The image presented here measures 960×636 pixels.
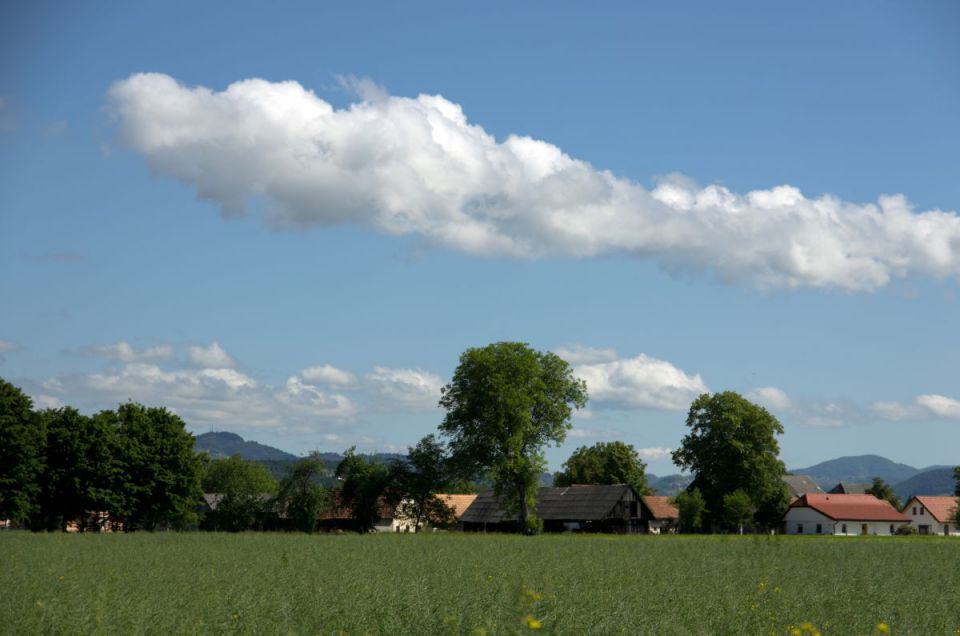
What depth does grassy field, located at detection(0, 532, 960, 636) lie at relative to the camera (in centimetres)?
1537

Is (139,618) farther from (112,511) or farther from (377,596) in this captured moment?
(112,511)

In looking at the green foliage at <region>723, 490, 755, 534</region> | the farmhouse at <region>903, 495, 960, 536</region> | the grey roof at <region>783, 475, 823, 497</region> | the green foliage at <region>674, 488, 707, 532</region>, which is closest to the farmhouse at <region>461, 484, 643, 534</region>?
the green foliage at <region>674, 488, 707, 532</region>

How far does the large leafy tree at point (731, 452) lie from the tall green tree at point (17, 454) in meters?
61.9

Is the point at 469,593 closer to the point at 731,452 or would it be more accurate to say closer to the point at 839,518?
the point at 731,452

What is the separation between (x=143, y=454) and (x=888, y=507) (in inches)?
3741

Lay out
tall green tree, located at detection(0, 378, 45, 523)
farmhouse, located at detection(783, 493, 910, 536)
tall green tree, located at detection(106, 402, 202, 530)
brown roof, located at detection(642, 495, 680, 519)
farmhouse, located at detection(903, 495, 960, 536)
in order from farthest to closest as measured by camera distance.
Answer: farmhouse, located at detection(903, 495, 960, 536) → farmhouse, located at detection(783, 493, 910, 536) → brown roof, located at detection(642, 495, 680, 519) → tall green tree, located at detection(106, 402, 202, 530) → tall green tree, located at detection(0, 378, 45, 523)

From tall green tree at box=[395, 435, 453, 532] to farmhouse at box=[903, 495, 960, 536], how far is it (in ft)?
307

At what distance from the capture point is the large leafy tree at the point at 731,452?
10031 centimetres

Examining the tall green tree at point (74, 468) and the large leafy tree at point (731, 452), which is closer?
the tall green tree at point (74, 468)

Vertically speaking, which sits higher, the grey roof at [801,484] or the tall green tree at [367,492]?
the grey roof at [801,484]


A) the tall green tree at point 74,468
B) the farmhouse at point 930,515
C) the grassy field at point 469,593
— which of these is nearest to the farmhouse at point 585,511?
the tall green tree at point 74,468

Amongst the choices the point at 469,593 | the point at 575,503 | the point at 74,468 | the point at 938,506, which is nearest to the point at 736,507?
the point at 575,503

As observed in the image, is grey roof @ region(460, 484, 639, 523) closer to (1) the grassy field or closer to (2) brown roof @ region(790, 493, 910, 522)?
(2) brown roof @ region(790, 493, 910, 522)

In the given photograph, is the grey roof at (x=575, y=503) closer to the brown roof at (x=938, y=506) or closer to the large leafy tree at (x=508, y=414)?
the large leafy tree at (x=508, y=414)
